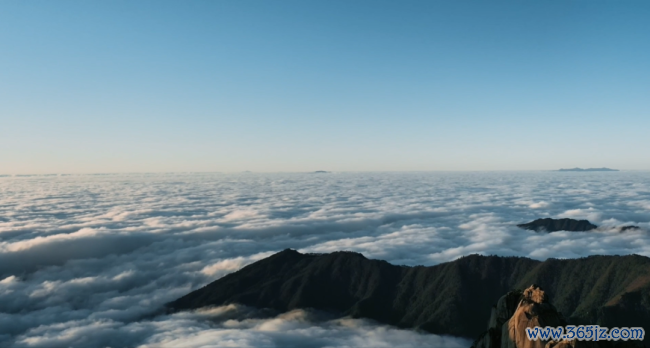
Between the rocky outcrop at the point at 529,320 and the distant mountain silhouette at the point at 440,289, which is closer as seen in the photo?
the rocky outcrop at the point at 529,320

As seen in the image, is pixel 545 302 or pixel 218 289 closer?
pixel 545 302

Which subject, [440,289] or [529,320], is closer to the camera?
[529,320]

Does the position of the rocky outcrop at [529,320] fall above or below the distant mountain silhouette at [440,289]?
above

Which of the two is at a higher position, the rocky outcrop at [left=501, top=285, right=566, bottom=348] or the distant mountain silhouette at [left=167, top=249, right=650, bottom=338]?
the rocky outcrop at [left=501, top=285, right=566, bottom=348]

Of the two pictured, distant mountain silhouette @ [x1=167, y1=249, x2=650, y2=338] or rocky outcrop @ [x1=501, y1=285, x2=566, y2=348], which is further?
distant mountain silhouette @ [x1=167, y1=249, x2=650, y2=338]

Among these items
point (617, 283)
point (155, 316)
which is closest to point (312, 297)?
point (155, 316)

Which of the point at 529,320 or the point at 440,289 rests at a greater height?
the point at 529,320

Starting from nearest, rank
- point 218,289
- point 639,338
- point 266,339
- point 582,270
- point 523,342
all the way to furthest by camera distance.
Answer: point 639,338
point 523,342
point 266,339
point 582,270
point 218,289

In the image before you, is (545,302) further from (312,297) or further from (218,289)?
(218,289)
